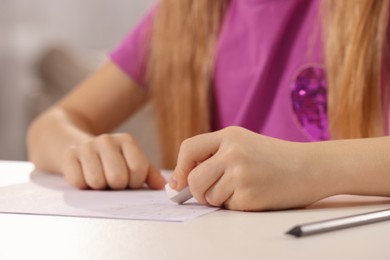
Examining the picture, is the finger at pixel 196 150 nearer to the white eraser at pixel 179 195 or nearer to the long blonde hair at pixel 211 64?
the white eraser at pixel 179 195

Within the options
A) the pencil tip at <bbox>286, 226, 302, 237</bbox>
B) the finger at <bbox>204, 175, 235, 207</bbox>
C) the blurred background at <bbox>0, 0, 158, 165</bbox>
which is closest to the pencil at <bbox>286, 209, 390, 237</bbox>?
the pencil tip at <bbox>286, 226, 302, 237</bbox>

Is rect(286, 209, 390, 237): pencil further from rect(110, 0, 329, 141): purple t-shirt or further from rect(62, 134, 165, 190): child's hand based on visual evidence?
rect(110, 0, 329, 141): purple t-shirt

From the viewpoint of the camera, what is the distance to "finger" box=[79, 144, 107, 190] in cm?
78

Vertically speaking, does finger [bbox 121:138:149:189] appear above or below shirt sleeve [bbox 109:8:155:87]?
below

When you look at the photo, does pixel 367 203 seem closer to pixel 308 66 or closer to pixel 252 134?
pixel 252 134

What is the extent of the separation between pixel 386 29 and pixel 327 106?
121mm

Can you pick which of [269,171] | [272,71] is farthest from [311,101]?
[269,171]

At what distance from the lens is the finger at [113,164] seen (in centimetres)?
78

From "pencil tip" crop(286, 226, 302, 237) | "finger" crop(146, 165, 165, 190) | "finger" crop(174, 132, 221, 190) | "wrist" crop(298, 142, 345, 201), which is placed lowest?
"finger" crop(146, 165, 165, 190)

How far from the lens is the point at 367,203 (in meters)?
0.66

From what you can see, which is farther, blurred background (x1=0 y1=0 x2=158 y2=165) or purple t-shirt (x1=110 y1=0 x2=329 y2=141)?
blurred background (x1=0 y1=0 x2=158 y2=165)

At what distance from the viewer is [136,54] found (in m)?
1.21

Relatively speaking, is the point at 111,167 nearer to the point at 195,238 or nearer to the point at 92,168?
the point at 92,168

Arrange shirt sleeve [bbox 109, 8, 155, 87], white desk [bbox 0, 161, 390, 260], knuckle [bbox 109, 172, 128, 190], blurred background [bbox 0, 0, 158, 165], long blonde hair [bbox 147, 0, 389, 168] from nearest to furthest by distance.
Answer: white desk [bbox 0, 161, 390, 260] < knuckle [bbox 109, 172, 128, 190] < long blonde hair [bbox 147, 0, 389, 168] < shirt sleeve [bbox 109, 8, 155, 87] < blurred background [bbox 0, 0, 158, 165]
